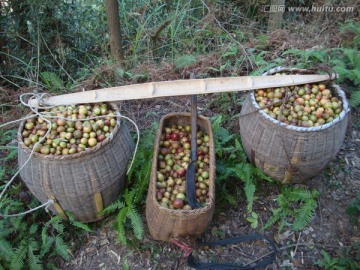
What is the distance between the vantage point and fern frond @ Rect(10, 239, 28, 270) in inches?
114

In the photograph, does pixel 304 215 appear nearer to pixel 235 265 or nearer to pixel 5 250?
pixel 235 265

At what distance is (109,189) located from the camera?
3.08 metres

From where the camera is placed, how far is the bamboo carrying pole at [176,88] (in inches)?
125

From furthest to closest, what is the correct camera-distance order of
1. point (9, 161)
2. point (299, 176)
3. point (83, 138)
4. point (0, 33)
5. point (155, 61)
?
point (155, 61) < point (0, 33) < point (9, 161) < point (299, 176) < point (83, 138)

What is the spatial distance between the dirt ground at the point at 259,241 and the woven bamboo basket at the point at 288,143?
0.38 meters

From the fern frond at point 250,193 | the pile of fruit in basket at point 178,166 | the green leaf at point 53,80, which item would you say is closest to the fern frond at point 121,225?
the pile of fruit in basket at point 178,166

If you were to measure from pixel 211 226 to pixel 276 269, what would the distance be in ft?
2.21

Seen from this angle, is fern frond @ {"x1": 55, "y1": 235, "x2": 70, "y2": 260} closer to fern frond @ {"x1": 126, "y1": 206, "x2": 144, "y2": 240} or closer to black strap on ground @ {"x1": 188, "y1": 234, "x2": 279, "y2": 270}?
fern frond @ {"x1": 126, "y1": 206, "x2": 144, "y2": 240}

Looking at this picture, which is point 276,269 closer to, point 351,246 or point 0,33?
point 351,246

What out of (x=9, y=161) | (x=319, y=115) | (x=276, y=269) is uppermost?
(x=319, y=115)

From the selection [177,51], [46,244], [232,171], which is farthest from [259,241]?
[177,51]

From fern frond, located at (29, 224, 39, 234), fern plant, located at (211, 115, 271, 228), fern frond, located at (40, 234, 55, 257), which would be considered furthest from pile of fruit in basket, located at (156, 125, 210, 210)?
fern frond, located at (29, 224, 39, 234)

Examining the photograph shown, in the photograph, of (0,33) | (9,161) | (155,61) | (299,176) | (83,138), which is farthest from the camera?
(155,61)

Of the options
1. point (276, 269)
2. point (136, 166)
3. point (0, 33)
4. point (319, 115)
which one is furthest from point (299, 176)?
point (0, 33)
